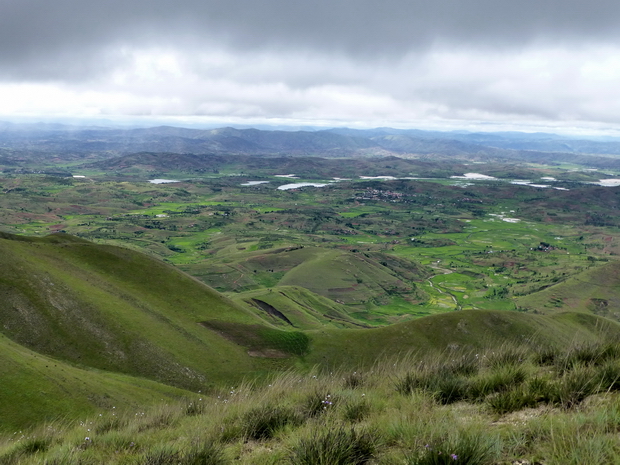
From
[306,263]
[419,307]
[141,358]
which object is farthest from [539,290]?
[141,358]

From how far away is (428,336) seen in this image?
71.6 meters

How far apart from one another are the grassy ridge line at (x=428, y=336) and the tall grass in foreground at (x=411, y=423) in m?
51.3

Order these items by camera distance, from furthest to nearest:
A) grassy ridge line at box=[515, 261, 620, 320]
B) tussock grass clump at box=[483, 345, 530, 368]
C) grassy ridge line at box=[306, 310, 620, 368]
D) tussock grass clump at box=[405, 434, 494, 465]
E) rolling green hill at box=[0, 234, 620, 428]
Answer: grassy ridge line at box=[515, 261, 620, 320]
grassy ridge line at box=[306, 310, 620, 368]
rolling green hill at box=[0, 234, 620, 428]
tussock grass clump at box=[483, 345, 530, 368]
tussock grass clump at box=[405, 434, 494, 465]

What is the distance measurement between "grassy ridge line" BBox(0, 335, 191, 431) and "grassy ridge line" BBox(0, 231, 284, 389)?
6868 millimetres

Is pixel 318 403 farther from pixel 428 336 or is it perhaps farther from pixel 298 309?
pixel 298 309

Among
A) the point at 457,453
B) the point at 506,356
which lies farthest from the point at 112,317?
the point at 457,453

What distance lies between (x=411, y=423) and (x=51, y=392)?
37460 millimetres

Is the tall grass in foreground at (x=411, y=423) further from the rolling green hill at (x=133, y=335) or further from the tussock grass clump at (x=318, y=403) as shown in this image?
the rolling green hill at (x=133, y=335)

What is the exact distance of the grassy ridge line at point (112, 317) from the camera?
48.4m

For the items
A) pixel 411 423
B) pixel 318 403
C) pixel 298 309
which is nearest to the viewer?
pixel 411 423

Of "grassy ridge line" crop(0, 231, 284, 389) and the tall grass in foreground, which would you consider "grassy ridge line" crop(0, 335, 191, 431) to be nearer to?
"grassy ridge line" crop(0, 231, 284, 389)

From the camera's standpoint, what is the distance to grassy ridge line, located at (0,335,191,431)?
3117 centimetres

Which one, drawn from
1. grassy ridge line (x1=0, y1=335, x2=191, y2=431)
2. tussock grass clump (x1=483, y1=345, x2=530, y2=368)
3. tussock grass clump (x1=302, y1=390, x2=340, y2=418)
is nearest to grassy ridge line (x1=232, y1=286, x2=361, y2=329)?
grassy ridge line (x1=0, y1=335, x2=191, y2=431)

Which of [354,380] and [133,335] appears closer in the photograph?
[354,380]
